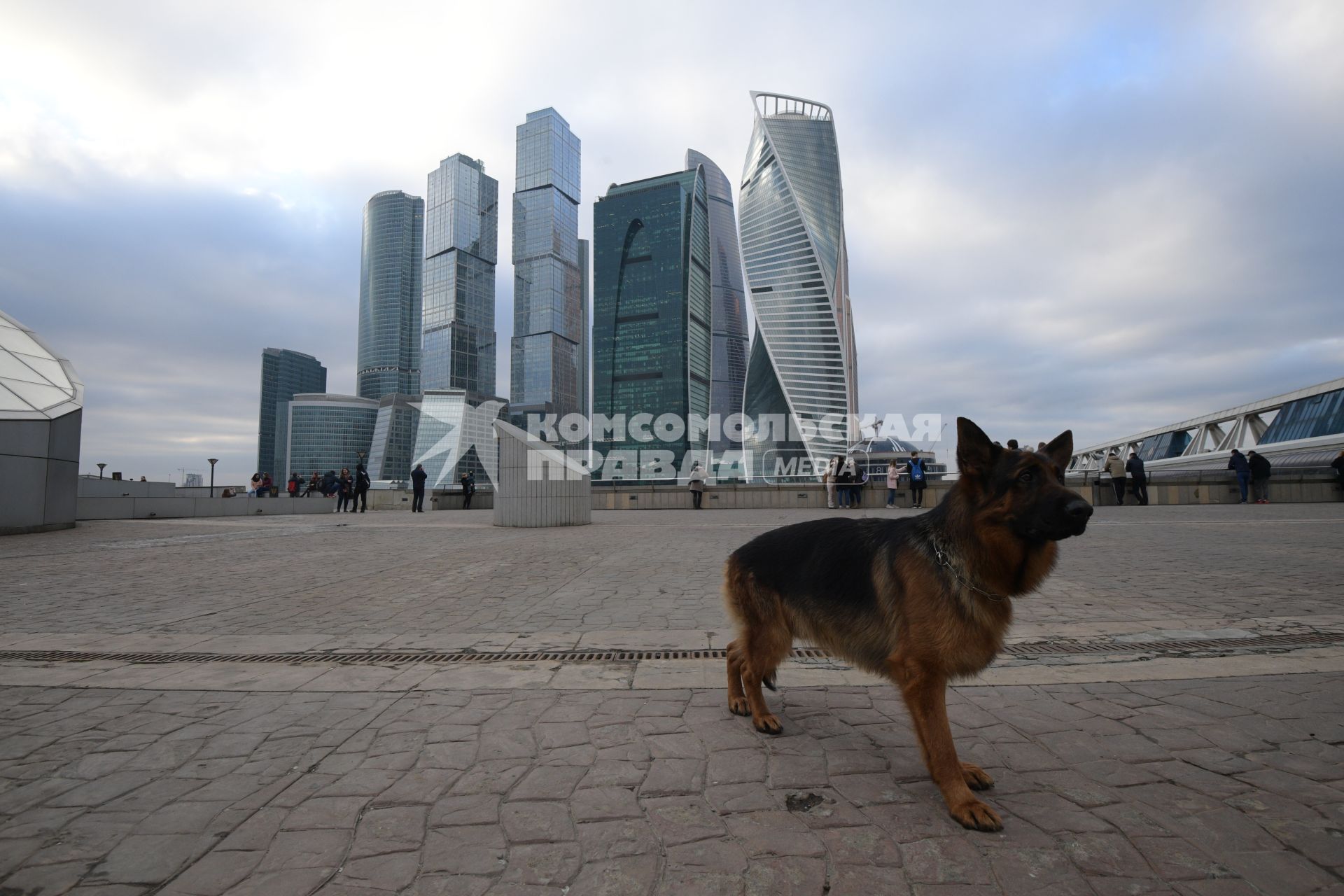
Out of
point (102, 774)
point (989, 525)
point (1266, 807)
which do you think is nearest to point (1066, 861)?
point (1266, 807)

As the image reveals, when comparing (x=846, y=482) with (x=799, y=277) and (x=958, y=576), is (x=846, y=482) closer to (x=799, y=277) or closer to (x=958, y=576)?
(x=958, y=576)

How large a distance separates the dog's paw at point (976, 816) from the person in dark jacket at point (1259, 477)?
26826 mm

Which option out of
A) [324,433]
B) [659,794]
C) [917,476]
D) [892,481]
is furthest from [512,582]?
[324,433]

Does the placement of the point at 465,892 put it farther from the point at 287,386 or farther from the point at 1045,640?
the point at 287,386

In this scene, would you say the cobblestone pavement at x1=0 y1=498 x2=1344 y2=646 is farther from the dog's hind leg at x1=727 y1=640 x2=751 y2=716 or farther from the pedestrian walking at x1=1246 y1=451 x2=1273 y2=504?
the pedestrian walking at x1=1246 y1=451 x2=1273 y2=504

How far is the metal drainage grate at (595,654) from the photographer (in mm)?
4102

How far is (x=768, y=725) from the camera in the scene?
289cm

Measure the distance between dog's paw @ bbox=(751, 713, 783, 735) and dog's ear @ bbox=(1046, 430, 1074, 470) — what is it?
1.69 metres

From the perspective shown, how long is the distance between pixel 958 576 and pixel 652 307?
145806mm

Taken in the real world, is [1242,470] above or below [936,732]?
above

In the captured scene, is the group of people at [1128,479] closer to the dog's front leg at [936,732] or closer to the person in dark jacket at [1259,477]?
the person in dark jacket at [1259,477]

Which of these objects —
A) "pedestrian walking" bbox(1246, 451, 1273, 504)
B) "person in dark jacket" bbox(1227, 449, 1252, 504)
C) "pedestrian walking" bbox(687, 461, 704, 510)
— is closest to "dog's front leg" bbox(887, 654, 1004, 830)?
"pedestrian walking" bbox(687, 461, 704, 510)

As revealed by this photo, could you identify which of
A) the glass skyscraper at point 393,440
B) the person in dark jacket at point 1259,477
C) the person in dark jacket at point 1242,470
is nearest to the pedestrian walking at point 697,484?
the person in dark jacket at point 1242,470

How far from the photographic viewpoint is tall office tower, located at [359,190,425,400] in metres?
175
